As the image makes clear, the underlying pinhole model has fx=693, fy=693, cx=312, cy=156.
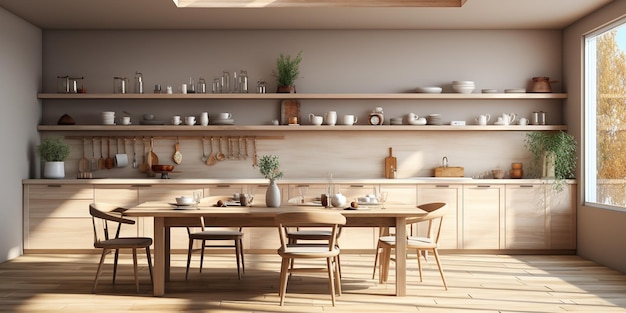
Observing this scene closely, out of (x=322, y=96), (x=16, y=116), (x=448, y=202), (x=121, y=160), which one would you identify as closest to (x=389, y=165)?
(x=448, y=202)

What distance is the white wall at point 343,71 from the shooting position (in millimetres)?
8555

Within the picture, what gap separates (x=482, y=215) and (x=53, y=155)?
5.05 m

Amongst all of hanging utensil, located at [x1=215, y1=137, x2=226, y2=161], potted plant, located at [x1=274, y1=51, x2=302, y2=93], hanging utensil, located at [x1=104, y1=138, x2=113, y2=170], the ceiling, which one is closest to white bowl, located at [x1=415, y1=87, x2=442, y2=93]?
the ceiling

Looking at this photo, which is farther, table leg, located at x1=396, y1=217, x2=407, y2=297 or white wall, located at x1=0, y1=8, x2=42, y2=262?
white wall, located at x1=0, y1=8, x2=42, y2=262

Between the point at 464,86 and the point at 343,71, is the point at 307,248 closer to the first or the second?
the point at 343,71

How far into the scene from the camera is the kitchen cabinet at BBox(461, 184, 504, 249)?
8.00 m

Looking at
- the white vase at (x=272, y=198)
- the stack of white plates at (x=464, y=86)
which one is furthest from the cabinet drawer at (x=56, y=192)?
the stack of white plates at (x=464, y=86)

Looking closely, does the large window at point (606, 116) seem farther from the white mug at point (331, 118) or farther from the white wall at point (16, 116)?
the white wall at point (16, 116)

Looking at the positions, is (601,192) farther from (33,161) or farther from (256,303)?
(33,161)

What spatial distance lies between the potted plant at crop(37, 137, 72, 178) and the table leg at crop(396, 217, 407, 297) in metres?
4.50

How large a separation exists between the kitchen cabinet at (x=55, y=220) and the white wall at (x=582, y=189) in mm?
5578

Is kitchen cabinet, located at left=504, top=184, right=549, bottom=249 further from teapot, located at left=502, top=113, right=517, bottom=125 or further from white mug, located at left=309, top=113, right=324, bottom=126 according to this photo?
white mug, located at left=309, top=113, right=324, bottom=126

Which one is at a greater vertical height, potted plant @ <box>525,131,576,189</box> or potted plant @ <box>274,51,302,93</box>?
potted plant @ <box>274,51,302,93</box>

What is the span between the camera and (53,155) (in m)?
8.12
